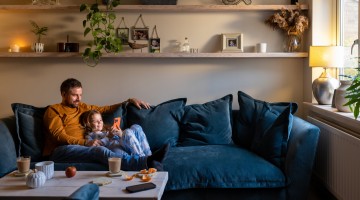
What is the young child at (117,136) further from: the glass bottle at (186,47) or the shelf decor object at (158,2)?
the shelf decor object at (158,2)

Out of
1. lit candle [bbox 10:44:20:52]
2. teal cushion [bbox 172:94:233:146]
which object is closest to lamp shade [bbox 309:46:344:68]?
teal cushion [bbox 172:94:233:146]

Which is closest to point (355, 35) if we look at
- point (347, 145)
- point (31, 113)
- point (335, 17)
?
point (335, 17)

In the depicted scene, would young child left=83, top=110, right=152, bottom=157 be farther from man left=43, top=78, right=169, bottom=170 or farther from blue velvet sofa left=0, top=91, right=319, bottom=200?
blue velvet sofa left=0, top=91, right=319, bottom=200

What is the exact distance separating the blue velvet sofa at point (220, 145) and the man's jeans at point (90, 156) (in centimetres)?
5

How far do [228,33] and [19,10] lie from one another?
2162 mm

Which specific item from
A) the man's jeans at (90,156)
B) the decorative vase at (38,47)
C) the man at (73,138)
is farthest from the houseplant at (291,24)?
the decorative vase at (38,47)

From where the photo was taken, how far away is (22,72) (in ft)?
12.8

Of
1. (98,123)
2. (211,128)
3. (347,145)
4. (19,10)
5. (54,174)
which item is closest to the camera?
(54,174)

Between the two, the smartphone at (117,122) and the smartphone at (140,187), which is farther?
the smartphone at (117,122)

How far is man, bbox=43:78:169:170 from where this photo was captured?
2.63 meters

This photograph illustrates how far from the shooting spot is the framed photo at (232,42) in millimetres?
3807

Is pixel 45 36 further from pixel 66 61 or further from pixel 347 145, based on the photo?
pixel 347 145

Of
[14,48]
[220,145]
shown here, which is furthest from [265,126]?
[14,48]

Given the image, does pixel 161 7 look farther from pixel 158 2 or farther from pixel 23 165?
pixel 23 165
